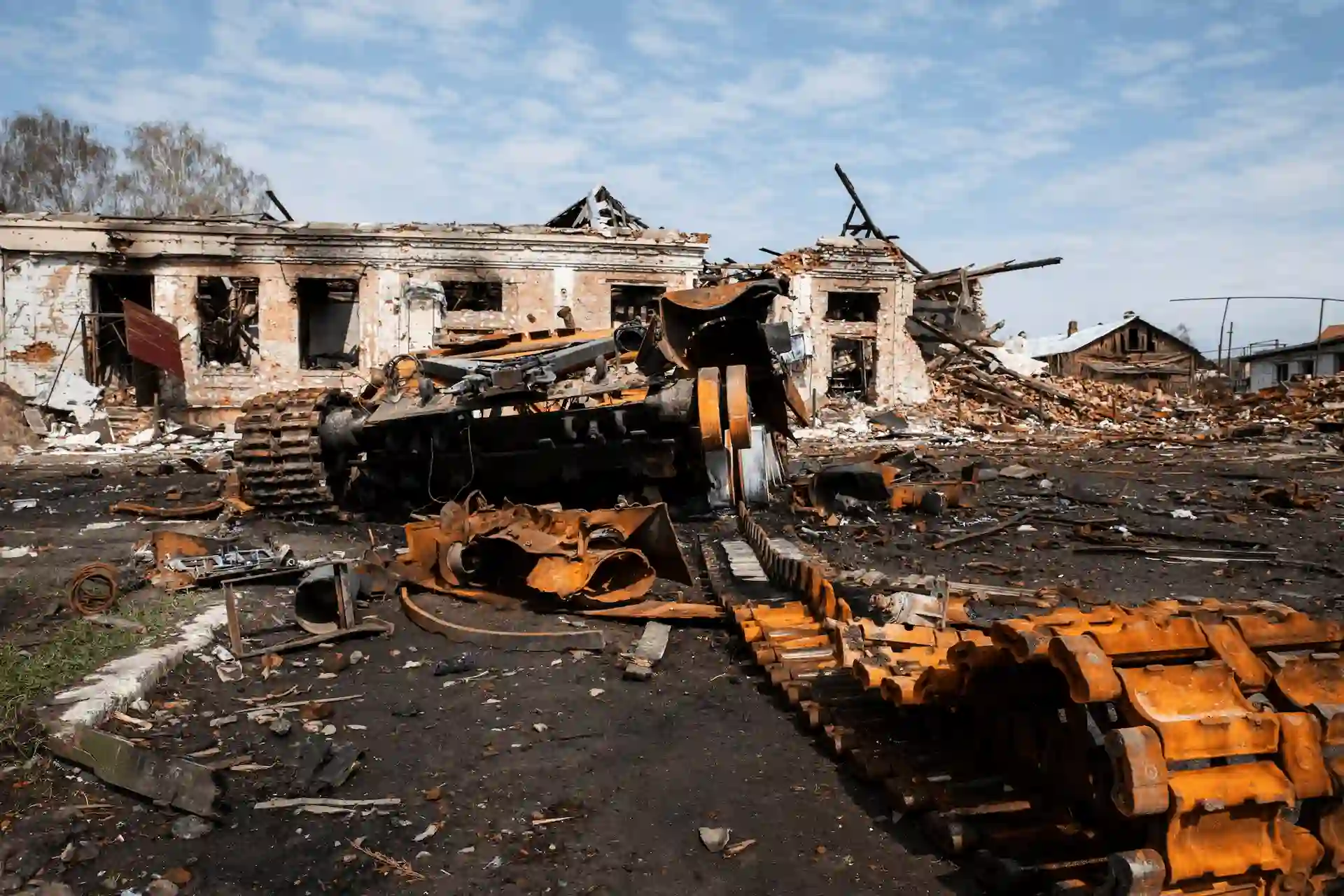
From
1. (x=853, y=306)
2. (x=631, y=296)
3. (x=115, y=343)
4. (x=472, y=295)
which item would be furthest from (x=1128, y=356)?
(x=115, y=343)

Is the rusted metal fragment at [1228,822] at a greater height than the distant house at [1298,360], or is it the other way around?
the distant house at [1298,360]

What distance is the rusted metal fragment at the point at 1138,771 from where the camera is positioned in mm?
2113

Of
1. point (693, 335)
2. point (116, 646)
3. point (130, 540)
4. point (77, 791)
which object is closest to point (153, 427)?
point (130, 540)

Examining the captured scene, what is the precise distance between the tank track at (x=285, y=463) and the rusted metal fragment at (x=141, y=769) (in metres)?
5.39

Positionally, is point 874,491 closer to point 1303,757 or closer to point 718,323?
point 718,323

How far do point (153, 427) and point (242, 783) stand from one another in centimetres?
1958

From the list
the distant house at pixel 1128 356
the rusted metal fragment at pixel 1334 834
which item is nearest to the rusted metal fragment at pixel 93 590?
the rusted metal fragment at pixel 1334 834

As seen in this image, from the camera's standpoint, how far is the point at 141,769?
126 inches

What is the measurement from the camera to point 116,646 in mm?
4492

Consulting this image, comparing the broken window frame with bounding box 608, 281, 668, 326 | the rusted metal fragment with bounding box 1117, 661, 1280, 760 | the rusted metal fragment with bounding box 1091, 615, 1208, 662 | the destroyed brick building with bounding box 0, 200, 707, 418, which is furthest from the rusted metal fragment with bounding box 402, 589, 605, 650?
the broken window frame with bounding box 608, 281, 668, 326

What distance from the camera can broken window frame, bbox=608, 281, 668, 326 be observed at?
21812mm

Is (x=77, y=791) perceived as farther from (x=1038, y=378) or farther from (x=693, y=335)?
(x=1038, y=378)

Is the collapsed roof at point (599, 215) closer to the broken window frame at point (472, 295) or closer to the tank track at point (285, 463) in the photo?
the broken window frame at point (472, 295)

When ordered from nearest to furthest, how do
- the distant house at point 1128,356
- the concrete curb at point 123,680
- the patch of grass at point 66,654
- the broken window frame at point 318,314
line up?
1. the patch of grass at point 66,654
2. the concrete curb at point 123,680
3. the broken window frame at point 318,314
4. the distant house at point 1128,356
